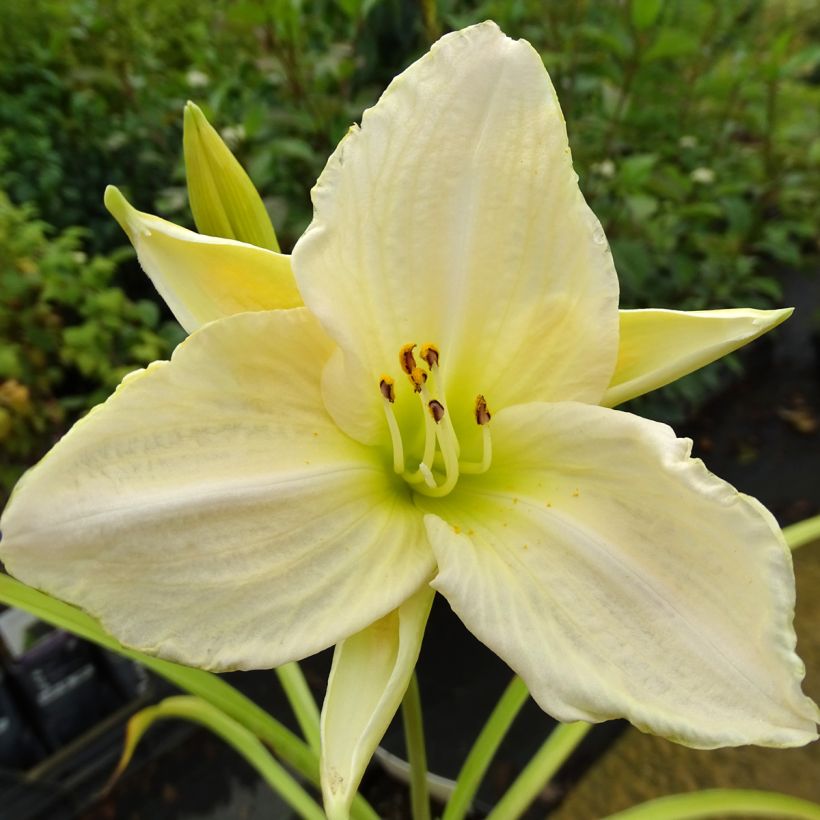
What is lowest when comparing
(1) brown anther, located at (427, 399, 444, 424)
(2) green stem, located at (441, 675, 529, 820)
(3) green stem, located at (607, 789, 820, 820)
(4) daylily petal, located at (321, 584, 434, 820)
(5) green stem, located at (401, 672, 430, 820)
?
(3) green stem, located at (607, 789, 820, 820)

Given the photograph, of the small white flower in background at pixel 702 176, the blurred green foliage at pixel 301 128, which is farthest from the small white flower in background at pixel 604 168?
the small white flower in background at pixel 702 176

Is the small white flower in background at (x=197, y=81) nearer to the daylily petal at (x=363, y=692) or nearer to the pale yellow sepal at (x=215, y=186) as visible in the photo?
the pale yellow sepal at (x=215, y=186)

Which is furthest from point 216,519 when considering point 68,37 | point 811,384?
point 811,384

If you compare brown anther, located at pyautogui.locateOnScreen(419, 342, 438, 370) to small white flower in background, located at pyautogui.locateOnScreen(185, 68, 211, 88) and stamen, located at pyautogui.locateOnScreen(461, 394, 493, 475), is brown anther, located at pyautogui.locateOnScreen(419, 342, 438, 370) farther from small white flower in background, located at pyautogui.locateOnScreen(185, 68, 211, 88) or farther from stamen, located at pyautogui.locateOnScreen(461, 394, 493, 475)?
small white flower in background, located at pyautogui.locateOnScreen(185, 68, 211, 88)

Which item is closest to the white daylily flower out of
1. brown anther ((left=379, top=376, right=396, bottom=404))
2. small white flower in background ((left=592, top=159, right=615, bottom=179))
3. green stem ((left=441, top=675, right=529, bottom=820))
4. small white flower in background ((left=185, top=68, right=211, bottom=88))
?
brown anther ((left=379, top=376, right=396, bottom=404))

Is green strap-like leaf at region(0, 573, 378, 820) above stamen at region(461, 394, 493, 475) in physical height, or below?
below

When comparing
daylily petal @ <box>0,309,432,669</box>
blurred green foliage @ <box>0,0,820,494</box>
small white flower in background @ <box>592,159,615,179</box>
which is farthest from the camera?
small white flower in background @ <box>592,159,615,179</box>

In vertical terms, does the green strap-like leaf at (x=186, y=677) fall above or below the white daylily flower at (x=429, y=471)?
below
